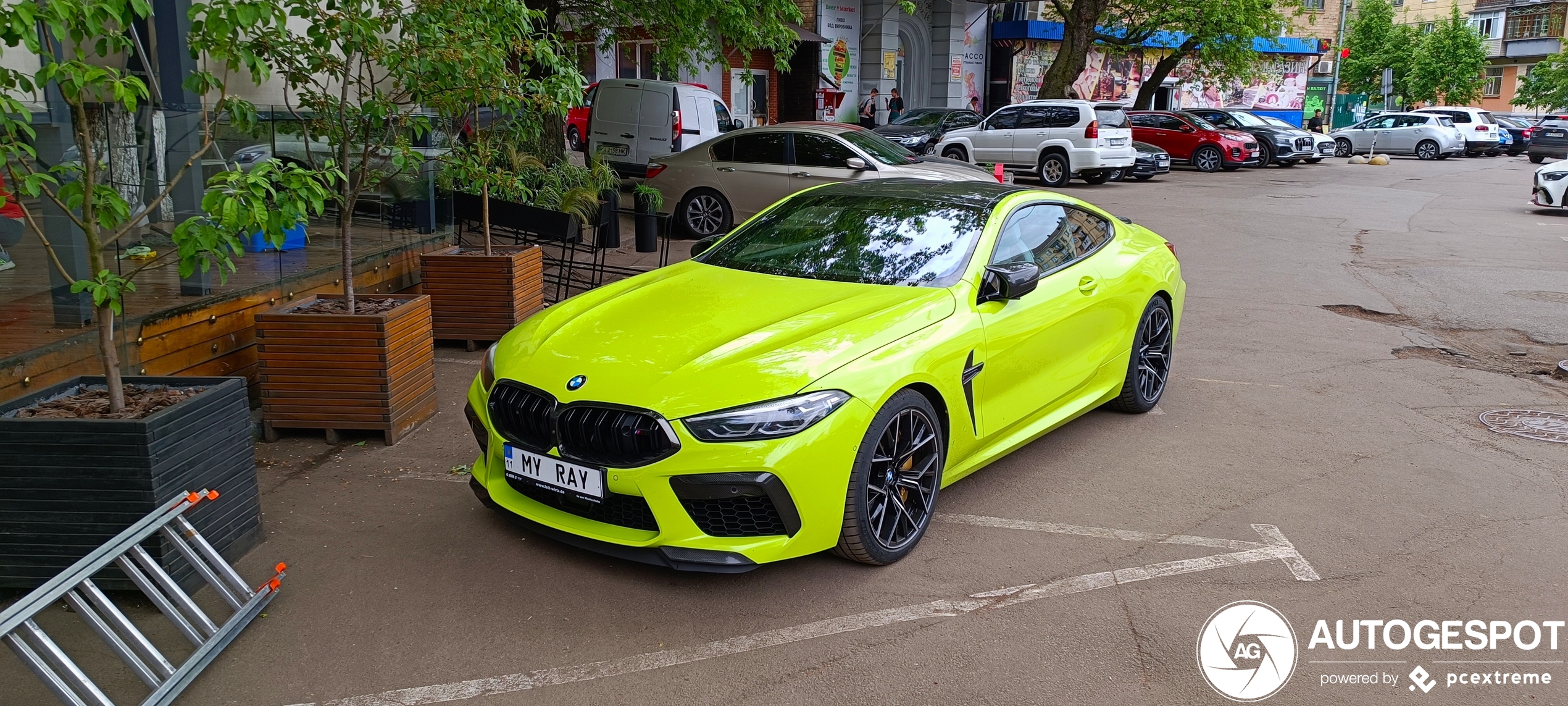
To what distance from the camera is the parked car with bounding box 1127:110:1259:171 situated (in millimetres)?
26516

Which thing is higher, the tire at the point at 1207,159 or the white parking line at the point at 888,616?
the tire at the point at 1207,159

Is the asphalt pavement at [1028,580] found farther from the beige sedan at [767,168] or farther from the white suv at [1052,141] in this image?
the white suv at [1052,141]

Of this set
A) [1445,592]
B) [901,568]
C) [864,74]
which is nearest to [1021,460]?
[901,568]

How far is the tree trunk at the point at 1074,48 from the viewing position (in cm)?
2702

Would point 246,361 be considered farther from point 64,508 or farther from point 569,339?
A: point 569,339

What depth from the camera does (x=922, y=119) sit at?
81.7 ft

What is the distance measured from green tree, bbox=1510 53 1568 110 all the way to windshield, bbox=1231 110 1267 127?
118 feet

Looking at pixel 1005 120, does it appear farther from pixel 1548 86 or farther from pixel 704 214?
pixel 1548 86

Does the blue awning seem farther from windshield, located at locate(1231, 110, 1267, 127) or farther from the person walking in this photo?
the person walking

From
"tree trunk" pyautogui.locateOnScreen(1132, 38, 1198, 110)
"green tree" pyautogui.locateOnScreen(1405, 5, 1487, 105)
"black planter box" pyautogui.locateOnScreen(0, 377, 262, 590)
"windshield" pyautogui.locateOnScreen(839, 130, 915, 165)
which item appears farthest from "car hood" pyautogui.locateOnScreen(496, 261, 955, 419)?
"green tree" pyautogui.locateOnScreen(1405, 5, 1487, 105)

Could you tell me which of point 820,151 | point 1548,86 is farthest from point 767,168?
point 1548,86

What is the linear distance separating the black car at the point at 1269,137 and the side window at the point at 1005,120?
28.2 ft

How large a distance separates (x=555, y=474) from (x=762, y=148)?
1009 cm

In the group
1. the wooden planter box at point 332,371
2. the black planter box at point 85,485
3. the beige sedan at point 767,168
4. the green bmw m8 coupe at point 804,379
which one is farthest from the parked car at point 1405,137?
the black planter box at point 85,485
